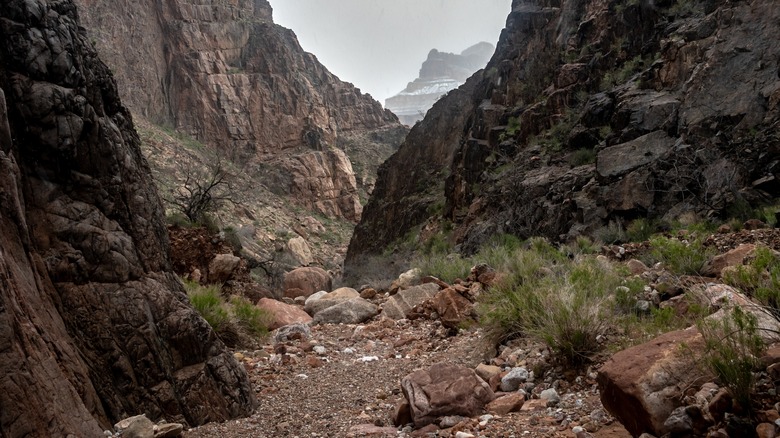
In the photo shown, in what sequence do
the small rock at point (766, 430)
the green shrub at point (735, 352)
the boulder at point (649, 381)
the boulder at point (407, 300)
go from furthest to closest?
the boulder at point (407, 300) < the boulder at point (649, 381) < the green shrub at point (735, 352) < the small rock at point (766, 430)

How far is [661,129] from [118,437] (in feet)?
44.2

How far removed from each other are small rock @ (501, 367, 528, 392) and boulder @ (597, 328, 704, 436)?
1079 mm

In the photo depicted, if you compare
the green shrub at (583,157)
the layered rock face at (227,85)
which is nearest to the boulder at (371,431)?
the green shrub at (583,157)

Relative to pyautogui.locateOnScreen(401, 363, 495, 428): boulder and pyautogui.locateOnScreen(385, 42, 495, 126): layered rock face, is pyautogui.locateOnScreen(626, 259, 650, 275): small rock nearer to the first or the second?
pyautogui.locateOnScreen(401, 363, 495, 428): boulder

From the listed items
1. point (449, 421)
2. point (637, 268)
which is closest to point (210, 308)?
point (449, 421)

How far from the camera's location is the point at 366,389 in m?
4.95

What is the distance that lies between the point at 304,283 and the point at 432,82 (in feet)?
534

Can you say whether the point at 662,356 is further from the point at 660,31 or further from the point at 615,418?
the point at 660,31

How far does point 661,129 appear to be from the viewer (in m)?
12.9

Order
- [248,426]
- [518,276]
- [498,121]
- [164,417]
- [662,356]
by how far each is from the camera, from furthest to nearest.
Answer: [498,121] < [518,276] < [248,426] < [164,417] < [662,356]

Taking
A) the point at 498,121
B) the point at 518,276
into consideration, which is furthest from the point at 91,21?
the point at 518,276

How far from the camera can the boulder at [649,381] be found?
249cm

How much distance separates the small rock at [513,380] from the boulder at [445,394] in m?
0.27

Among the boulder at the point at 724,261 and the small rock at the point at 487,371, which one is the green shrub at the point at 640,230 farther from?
the small rock at the point at 487,371
